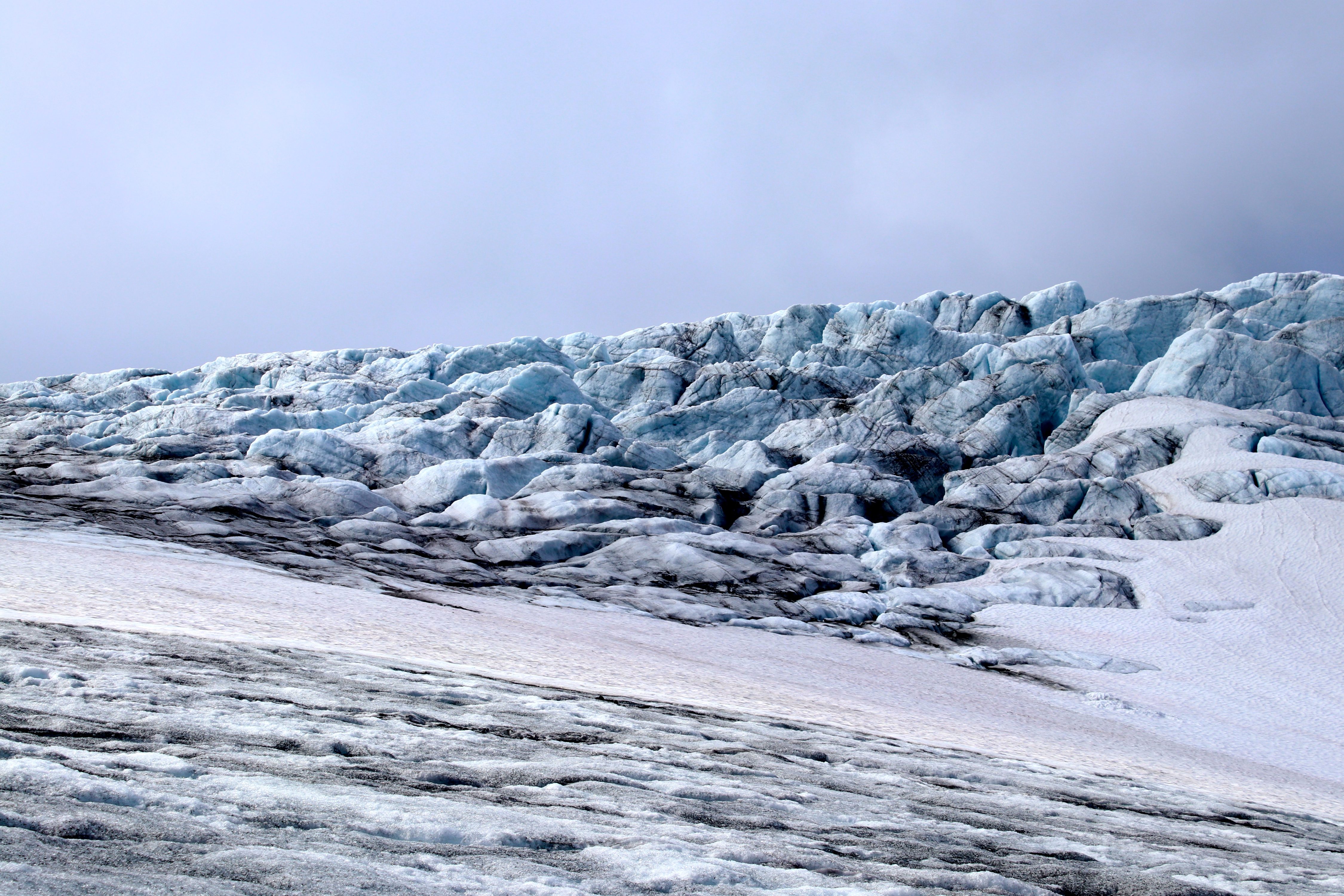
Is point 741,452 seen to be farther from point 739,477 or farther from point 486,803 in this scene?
point 486,803

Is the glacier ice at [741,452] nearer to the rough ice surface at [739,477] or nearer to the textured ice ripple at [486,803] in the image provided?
the rough ice surface at [739,477]

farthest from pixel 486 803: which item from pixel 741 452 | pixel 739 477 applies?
pixel 741 452

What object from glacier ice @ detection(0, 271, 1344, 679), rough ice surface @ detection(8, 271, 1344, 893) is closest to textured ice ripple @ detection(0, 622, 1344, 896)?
rough ice surface @ detection(8, 271, 1344, 893)

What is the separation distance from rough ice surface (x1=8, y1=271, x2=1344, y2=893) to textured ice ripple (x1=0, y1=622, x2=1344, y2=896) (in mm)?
53

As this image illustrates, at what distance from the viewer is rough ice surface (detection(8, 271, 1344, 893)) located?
5480 millimetres

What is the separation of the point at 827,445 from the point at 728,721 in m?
39.7

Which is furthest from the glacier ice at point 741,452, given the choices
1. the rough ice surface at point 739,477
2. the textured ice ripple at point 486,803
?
the textured ice ripple at point 486,803

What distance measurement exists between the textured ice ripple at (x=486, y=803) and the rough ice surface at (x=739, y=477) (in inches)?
2.1

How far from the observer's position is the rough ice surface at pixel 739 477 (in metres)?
5.48

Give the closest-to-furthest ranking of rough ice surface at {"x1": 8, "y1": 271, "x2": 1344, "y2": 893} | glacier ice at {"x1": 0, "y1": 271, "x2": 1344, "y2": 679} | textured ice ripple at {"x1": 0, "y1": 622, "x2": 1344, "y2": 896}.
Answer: textured ice ripple at {"x1": 0, "y1": 622, "x2": 1344, "y2": 896}
rough ice surface at {"x1": 8, "y1": 271, "x2": 1344, "y2": 893}
glacier ice at {"x1": 0, "y1": 271, "x2": 1344, "y2": 679}

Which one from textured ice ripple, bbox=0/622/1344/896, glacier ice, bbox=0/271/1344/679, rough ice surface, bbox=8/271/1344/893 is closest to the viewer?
textured ice ripple, bbox=0/622/1344/896

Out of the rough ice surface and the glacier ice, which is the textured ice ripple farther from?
the glacier ice

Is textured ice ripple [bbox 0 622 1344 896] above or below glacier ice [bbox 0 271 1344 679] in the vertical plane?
below

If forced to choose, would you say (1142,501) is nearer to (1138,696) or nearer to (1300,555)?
(1300,555)
